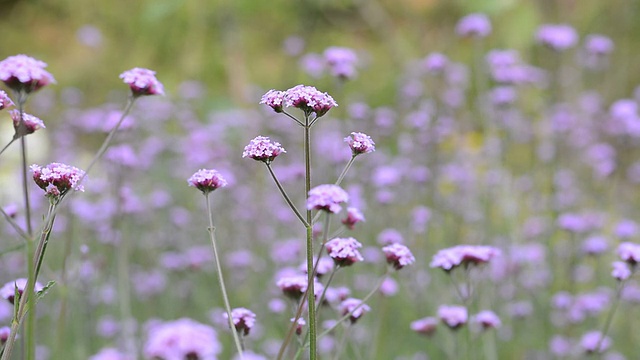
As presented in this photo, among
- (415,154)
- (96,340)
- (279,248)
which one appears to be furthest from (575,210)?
(96,340)

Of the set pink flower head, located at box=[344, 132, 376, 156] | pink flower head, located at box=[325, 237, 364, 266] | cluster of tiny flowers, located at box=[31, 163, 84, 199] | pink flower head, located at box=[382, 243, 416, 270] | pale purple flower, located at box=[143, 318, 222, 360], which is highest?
pink flower head, located at box=[344, 132, 376, 156]

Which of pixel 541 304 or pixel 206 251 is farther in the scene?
pixel 206 251

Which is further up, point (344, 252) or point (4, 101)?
point (4, 101)

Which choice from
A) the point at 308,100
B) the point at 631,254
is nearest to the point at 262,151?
the point at 308,100

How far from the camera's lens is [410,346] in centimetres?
211

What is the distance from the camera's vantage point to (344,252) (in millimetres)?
855

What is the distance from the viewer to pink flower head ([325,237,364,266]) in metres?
0.85

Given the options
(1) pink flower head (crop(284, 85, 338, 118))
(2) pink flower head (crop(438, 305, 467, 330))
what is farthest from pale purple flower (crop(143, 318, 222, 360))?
(2) pink flower head (crop(438, 305, 467, 330))

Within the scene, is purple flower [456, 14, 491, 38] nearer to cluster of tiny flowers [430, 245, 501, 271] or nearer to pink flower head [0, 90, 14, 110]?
cluster of tiny flowers [430, 245, 501, 271]

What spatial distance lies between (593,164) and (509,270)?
0.99 metres

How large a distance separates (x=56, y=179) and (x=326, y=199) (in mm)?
272

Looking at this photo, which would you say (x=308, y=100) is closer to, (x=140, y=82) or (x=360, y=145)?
(x=360, y=145)

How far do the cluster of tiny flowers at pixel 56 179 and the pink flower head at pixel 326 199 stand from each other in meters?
A: 0.23

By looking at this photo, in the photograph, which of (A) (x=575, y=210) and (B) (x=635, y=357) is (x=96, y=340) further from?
(A) (x=575, y=210)
